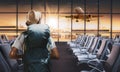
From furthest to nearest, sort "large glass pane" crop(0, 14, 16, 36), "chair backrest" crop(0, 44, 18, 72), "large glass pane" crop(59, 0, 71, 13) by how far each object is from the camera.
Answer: "large glass pane" crop(59, 0, 71, 13) → "large glass pane" crop(0, 14, 16, 36) → "chair backrest" crop(0, 44, 18, 72)

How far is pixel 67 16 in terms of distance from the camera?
3353 centimetres

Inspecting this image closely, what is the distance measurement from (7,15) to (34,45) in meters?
28.9

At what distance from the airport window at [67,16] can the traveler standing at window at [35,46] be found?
28625 mm

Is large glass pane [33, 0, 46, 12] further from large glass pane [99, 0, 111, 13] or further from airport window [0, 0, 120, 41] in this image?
large glass pane [99, 0, 111, 13]

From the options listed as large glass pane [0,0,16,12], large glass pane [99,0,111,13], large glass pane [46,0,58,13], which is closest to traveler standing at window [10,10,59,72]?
large glass pane [46,0,58,13]

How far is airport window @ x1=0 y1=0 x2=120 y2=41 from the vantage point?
109 ft

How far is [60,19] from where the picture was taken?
33.7 m

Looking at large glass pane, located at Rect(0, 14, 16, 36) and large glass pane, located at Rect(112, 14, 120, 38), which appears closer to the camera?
large glass pane, located at Rect(0, 14, 16, 36)

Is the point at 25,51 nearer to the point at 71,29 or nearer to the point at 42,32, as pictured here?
the point at 42,32

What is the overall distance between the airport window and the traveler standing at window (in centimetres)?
2863

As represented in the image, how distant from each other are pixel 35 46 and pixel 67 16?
2897 cm

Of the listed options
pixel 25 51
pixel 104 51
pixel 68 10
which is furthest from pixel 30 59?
pixel 68 10

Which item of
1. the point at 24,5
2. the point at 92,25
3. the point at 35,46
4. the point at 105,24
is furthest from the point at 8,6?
the point at 35,46

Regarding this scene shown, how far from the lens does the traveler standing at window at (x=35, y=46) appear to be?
4.57 m
